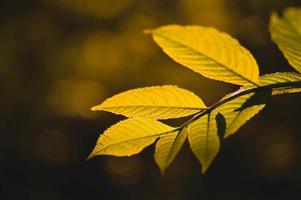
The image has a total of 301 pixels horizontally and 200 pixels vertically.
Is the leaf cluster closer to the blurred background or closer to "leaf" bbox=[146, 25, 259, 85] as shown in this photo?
"leaf" bbox=[146, 25, 259, 85]

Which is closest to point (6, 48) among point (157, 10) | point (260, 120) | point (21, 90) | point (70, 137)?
point (21, 90)

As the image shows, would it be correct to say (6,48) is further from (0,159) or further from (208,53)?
(208,53)

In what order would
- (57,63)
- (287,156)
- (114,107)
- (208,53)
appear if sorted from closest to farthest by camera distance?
(208,53) → (114,107) → (57,63) → (287,156)

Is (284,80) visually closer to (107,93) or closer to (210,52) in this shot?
(210,52)

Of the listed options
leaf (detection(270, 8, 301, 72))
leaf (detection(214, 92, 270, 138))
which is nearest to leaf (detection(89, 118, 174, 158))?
leaf (detection(214, 92, 270, 138))

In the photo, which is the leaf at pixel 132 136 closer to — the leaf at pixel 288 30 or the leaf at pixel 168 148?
the leaf at pixel 168 148

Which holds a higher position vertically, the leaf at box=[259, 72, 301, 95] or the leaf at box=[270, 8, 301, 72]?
the leaf at box=[270, 8, 301, 72]

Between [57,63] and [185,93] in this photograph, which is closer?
[185,93]
